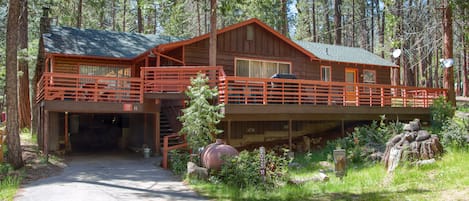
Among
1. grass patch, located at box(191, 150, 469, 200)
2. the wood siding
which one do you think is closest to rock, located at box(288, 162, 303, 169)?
grass patch, located at box(191, 150, 469, 200)

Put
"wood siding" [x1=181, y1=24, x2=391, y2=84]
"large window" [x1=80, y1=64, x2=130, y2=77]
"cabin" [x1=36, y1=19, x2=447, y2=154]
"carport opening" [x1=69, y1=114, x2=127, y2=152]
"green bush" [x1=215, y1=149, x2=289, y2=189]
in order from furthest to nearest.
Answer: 1. "carport opening" [x1=69, y1=114, x2=127, y2=152]
2. "large window" [x1=80, y1=64, x2=130, y2=77]
3. "wood siding" [x1=181, y1=24, x2=391, y2=84]
4. "cabin" [x1=36, y1=19, x2=447, y2=154]
5. "green bush" [x1=215, y1=149, x2=289, y2=189]

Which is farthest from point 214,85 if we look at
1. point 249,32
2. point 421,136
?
point 421,136

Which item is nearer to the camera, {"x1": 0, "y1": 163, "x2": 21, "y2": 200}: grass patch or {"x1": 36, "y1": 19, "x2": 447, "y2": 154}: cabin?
{"x1": 0, "y1": 163, "x2": 21, "y2": 200}: grass patch

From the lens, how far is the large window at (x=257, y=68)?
668 inches

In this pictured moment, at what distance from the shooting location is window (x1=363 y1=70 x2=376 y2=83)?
2133cm

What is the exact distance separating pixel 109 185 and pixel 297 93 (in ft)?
22.2

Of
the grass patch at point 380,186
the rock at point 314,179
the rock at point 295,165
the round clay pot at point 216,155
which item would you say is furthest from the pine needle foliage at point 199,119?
the rock at point 314,179

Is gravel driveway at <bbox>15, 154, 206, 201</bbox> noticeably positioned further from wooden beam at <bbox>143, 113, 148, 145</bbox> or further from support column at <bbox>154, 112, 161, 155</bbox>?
wooden beam at <bbox>143, 113, 148, 145</bbox>

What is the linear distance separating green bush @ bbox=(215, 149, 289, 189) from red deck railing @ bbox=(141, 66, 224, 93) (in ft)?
12.8

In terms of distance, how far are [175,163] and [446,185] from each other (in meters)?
6.46

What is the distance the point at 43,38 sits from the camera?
17.7 meters

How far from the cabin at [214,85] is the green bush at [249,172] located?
2.91 metres

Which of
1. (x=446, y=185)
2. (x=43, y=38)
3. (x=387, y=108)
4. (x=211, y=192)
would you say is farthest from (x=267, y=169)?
(x=43, y=38)

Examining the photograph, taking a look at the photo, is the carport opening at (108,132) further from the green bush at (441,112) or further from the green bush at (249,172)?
the green bush at (441,112)
